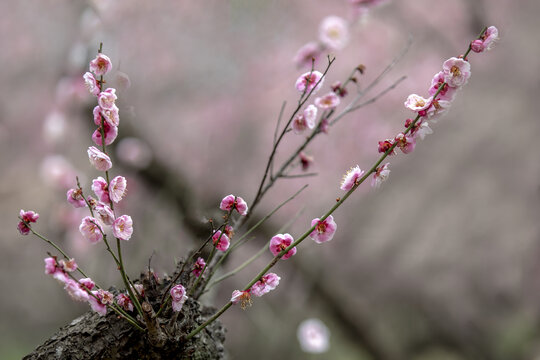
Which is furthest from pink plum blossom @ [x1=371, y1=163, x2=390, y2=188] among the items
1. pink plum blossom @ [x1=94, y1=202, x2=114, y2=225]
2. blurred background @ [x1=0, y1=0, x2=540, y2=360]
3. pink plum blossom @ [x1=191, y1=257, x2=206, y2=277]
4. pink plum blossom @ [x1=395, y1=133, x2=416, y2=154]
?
blurred background @ [x1=0, y1=0, x2=540, y2=360]

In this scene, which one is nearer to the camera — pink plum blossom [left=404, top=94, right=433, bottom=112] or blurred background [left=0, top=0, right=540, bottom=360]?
pink plum blossom [left=404, top=94, right=433, bottom=112]

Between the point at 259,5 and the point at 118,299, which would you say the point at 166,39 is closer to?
the point at 259,5

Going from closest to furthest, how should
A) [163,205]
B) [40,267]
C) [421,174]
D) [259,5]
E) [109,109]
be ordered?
[109,109]
[163,205]
[259,5]
[421,174]
[40,267]

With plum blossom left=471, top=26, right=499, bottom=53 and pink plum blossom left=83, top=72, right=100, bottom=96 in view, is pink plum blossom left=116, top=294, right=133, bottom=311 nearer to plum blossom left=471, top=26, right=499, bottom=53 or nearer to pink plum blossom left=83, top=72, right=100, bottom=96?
pink plum blossom left=83, top=72, right=100, bottom=96

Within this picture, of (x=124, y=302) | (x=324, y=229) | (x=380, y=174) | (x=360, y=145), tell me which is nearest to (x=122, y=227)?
(x=124, y=302)

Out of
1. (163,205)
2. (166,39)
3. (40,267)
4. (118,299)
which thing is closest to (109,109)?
(118,299)
